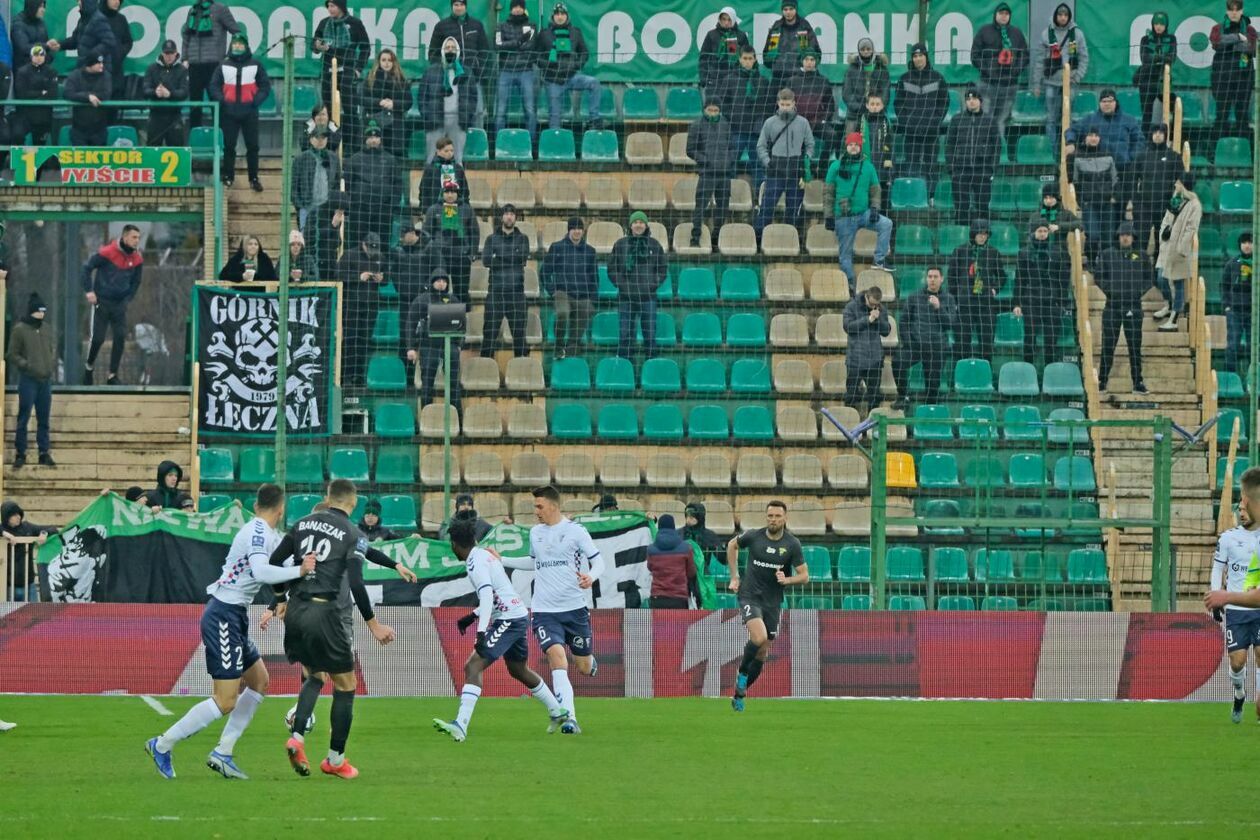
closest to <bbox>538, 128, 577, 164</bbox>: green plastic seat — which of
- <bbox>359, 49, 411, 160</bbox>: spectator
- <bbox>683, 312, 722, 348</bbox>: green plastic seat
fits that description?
<bbox>359, 49, 411, 160</bbox>: spectator

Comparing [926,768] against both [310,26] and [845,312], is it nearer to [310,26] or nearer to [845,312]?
[845,312]

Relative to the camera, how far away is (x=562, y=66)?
97.5ft

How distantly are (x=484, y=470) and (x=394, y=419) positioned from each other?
4.66 feet

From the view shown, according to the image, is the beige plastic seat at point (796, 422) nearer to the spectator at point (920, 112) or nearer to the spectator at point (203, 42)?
the spectator at point (920, 112)

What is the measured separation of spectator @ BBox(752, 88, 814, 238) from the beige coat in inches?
200

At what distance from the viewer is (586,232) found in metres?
29.7

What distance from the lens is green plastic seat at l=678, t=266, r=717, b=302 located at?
28578 mm

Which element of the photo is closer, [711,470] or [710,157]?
[711,470]

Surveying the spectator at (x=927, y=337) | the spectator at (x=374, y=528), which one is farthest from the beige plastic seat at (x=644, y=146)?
the spectator at (x=374, y=528)

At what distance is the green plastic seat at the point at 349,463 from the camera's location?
26.2 metres

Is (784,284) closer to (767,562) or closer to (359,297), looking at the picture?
(359,297)

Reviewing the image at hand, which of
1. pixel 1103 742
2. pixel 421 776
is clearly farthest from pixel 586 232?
pixel 421 776

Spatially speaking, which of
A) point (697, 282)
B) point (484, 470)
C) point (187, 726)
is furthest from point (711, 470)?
point (187, 726)

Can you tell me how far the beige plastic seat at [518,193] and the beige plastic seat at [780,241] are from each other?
345 centimetres
